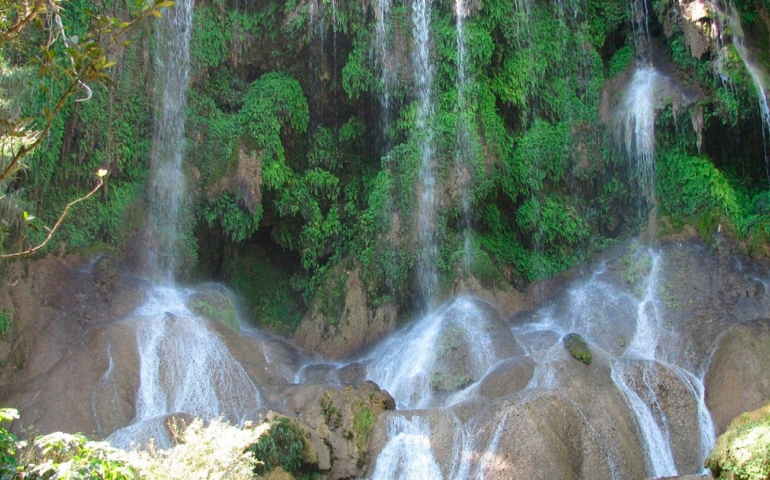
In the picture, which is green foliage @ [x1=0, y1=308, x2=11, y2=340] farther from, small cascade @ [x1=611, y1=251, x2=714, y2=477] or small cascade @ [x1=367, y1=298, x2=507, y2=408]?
small cascade @ [x1=611, y1=251, x2=714, y2=477]

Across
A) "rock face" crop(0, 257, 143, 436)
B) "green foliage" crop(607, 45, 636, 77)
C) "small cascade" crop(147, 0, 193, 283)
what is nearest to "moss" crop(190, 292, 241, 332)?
"small cascade" crop(147, 0, 193, 283)

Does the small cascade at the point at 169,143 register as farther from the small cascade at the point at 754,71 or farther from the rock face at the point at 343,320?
the small cascade at the point at 754,71

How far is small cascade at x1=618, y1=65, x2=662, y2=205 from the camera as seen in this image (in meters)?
18.8

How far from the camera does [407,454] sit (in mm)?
11719

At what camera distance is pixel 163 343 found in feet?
47.0

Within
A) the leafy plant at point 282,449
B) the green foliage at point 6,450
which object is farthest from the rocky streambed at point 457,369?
the green foliage at point 6,450

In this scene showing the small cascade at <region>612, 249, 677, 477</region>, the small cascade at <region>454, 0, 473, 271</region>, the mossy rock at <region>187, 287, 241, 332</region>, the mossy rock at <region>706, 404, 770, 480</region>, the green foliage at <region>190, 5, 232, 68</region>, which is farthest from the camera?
the green foliage at <region>190, 5, 232, 68</region>

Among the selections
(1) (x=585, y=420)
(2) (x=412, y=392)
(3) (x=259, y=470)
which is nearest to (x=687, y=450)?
(1) (x=585, y=420)

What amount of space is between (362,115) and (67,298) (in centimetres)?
908

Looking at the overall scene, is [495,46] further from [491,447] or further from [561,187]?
[491,447]

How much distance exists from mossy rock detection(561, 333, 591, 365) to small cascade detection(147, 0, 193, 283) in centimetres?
944

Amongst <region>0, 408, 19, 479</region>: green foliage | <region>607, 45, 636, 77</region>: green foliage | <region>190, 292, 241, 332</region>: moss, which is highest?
<region>607, 45, 636, 77</region>: green foliage

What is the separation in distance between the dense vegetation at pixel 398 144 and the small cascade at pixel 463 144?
2.3 inches

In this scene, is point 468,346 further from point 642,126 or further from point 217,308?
point 642,126
